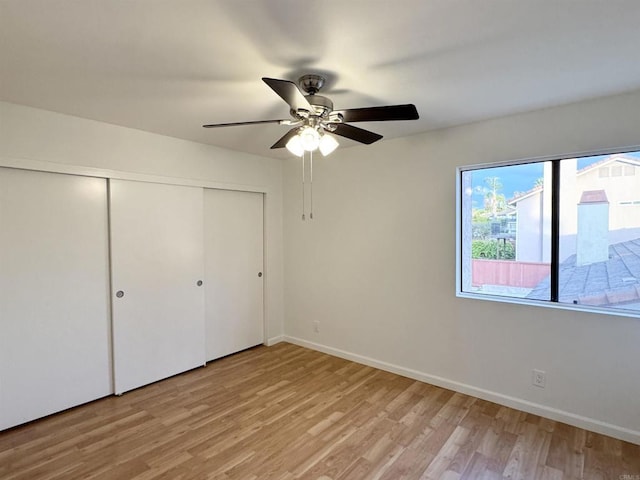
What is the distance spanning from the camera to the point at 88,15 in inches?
58.7

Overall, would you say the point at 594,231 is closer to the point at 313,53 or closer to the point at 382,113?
the point at 382,113

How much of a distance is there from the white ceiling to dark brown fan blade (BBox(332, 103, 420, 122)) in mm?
258

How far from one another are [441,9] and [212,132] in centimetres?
235

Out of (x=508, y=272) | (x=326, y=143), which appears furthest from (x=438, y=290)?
(x=326, y=143)

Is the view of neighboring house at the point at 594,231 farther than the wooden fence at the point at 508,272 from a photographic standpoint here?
No

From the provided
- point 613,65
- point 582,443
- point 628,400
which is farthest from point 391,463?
point 613,65

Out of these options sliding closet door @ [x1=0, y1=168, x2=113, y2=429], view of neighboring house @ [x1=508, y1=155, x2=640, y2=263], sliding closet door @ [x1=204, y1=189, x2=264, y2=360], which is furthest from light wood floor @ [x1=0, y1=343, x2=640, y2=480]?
view of neighboring house @ [x1=508, y1=155, x2=640, y2=263]

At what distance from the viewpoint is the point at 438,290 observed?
328cm

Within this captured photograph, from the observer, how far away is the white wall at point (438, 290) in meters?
2.50

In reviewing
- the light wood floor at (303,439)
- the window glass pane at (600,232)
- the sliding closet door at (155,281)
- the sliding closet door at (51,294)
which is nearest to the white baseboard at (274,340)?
the sliding closet door at (155,281)

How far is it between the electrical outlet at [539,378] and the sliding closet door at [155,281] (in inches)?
123

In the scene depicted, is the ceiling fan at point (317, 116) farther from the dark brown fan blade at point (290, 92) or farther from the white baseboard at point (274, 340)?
the white baseboard at point (274, 340)

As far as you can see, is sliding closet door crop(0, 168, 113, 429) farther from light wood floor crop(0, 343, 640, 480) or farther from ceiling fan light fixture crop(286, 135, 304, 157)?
ceiling fan light fixture crop(286, 135, 304, 157)

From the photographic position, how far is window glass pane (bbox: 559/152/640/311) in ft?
8.16
